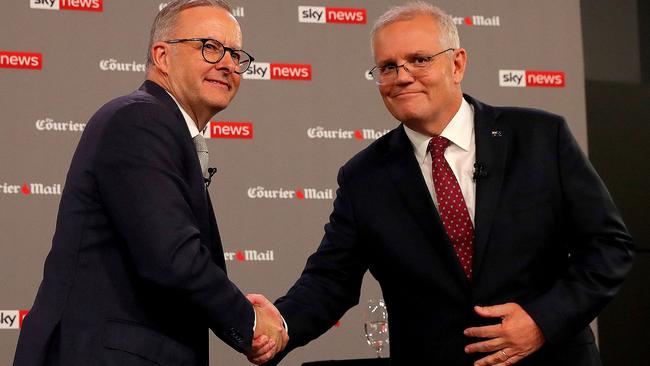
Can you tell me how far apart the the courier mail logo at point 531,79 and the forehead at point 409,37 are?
11.6ft

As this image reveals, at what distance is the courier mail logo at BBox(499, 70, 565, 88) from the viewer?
257 inches

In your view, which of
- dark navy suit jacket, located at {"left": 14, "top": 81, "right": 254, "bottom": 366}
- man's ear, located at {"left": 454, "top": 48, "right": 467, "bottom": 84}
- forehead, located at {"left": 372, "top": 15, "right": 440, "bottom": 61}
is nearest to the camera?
dark navy suit jacket, located at {"left": 14, "top": 81, "right": 254, "bottom": 366}

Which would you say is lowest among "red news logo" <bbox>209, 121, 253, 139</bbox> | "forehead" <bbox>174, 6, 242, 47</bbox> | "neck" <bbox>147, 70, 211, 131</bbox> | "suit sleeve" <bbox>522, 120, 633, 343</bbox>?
"suit sleeve" <bbox>522, 120, 633, 343</bbox>

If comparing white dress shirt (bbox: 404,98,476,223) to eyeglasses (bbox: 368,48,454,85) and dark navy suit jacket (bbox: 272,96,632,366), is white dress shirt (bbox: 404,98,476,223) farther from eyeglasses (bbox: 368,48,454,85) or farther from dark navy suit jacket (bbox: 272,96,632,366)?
eyeglasses (bbox: 368,48,454,85)

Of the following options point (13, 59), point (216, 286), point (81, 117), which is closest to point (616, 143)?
point (81, 117)

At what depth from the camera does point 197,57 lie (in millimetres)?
2959

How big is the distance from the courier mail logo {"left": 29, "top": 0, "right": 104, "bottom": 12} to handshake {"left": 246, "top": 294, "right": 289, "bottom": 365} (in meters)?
3.55

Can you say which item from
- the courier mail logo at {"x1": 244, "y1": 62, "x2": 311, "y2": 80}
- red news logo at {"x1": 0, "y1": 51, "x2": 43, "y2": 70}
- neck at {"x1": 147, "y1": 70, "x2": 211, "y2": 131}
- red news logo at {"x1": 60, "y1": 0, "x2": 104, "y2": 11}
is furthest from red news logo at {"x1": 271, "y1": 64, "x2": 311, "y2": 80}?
neck at {"x1": 147, "y1": 70, "x2": 211, "y2": 131}

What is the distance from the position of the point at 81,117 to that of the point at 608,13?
4216 millimetres

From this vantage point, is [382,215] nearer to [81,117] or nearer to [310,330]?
[310,330]

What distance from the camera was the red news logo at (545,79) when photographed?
6.57 metres

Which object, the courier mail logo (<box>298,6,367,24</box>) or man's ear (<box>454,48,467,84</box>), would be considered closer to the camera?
man's ear (<box>454,48,467,84</box>)

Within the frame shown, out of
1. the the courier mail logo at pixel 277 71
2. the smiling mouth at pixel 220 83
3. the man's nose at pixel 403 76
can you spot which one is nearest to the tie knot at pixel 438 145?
the man's nose at pixel 403 76

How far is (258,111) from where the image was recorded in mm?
6164
